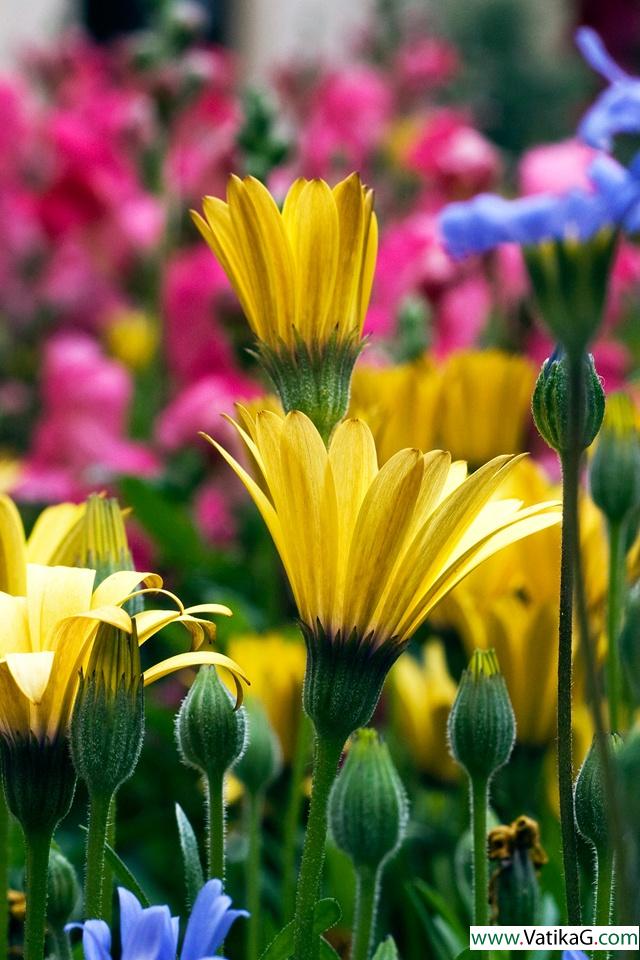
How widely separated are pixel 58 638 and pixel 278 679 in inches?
10.7

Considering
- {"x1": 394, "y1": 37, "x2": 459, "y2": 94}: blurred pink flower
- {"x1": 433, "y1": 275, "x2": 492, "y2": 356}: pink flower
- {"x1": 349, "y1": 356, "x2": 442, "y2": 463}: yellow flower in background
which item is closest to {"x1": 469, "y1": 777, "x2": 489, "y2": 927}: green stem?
{"x1": 349, "y1": 356, "x2": 442, "y2": 463}: yellow flower in background

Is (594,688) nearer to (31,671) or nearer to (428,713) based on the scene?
(31,671)

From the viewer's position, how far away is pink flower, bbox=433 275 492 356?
39.4 inches

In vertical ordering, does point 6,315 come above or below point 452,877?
above

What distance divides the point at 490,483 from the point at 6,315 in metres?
0.96

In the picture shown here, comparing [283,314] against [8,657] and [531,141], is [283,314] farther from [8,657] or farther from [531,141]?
[531,141]

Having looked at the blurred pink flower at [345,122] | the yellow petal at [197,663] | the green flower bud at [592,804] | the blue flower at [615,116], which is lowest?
the green flower bud at [592,804]

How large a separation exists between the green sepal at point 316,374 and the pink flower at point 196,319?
58 centimetres

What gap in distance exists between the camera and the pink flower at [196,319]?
971mm

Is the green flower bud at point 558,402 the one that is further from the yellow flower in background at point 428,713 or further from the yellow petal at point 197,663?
the yellow flower in background at point 428,713

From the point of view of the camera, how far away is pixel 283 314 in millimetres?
367

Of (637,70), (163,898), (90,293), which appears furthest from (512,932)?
(637,70)

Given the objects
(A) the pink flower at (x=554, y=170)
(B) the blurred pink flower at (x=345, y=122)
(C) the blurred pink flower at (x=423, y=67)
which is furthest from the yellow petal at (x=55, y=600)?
(C) the blurred pink flower at (x=423, y=67)

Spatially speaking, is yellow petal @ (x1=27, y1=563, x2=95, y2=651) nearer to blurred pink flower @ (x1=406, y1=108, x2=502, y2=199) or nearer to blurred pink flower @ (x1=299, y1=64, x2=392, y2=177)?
blurred pink flower @ (x1=406, y1=108, x2=502, y2=199)
